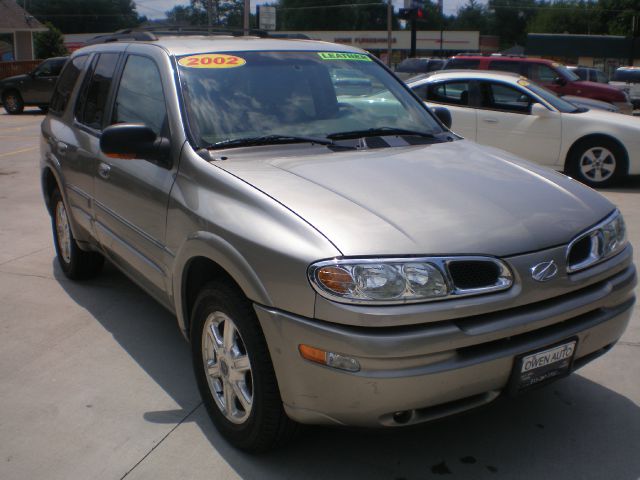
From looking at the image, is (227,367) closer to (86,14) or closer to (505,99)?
(505,99)

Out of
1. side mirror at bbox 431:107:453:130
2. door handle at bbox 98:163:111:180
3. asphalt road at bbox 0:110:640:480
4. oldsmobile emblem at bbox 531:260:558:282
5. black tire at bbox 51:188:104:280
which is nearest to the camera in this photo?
oldsmobile emblem at bbox 531:260:558:282

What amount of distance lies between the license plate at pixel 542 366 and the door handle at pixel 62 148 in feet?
11.8

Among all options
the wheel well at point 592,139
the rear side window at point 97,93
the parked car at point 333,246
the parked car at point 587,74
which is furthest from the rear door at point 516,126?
the parked car at point 587,74

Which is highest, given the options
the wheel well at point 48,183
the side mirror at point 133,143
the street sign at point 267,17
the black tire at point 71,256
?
the street sign at point 267,17

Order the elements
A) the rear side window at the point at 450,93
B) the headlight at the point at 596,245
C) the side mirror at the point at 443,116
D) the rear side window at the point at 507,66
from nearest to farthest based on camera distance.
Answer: the headlight at the point at 596,245 < the side mirror at the point at 443,116 < the rear side window at the point at 450,93 < the rear side window at the point at 507,66

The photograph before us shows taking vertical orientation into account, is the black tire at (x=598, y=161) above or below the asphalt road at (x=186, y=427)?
above

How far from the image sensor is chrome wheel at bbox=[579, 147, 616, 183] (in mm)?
9695

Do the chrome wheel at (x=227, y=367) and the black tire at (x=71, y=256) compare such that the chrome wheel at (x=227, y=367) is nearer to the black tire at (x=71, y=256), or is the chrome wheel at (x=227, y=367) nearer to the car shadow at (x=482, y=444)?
the car shadow at (x=482, y=444)

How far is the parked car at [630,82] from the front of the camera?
23.9m

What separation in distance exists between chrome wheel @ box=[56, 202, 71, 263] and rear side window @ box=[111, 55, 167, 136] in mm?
1338

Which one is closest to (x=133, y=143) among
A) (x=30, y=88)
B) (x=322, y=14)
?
(x=30, y=88)

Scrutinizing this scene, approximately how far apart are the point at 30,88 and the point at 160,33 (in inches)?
793

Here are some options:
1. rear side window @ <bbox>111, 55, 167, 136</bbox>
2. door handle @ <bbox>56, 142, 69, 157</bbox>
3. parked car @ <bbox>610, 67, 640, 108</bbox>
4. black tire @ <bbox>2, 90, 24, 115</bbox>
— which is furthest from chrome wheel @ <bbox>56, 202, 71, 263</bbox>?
parked car @ <bbox>610, 67, 640, 108</bbox>

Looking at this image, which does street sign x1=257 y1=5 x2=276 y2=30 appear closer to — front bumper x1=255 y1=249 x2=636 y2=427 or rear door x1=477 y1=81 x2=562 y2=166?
rear door x1=477 y1=81 x2=562 y2=166
